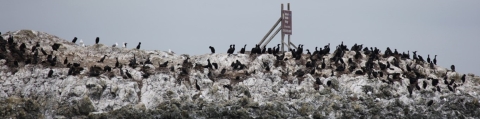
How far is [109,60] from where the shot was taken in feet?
219

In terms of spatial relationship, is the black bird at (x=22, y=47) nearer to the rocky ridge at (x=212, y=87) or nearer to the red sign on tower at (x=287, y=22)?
the rocky ridge at (x=212, y=87)

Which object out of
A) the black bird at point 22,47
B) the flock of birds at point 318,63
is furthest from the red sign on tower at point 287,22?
the black bird at point 22,47

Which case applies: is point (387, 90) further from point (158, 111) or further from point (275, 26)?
point (158, 111)

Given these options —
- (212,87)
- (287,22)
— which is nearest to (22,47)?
(212,87)

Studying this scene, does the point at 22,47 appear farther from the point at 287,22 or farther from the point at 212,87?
the point at 287,22

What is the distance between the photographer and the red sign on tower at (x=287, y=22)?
2827 inches

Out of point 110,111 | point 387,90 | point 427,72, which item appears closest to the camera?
point 110,111

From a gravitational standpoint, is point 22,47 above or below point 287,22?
below

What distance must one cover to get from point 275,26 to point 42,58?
19884mm

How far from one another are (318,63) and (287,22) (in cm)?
654

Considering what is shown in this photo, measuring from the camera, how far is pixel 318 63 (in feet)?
220

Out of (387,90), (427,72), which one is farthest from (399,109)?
(427,72)

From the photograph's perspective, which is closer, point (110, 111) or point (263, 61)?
point (110, 111)

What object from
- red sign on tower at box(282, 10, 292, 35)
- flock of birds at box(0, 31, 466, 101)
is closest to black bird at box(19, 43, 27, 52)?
flock of birds at box(0, 31, 466, 101)
